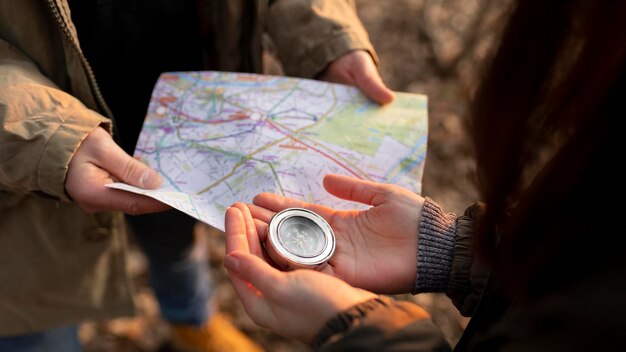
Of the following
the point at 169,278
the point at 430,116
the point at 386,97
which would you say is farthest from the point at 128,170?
the point at 430,116

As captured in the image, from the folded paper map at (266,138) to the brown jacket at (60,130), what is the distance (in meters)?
0.17

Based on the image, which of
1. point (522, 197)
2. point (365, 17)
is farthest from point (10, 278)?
point (365, 17)

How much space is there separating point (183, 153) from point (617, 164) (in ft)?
4.04

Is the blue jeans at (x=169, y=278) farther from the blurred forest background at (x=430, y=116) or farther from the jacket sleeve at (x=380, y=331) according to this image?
the jacket sleeve at (x=380, y=331)

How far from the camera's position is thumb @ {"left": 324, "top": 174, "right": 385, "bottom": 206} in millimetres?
1475

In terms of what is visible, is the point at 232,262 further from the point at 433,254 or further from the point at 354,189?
the point at 433,254

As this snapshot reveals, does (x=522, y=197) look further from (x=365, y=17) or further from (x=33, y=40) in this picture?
(x=365, y=17)

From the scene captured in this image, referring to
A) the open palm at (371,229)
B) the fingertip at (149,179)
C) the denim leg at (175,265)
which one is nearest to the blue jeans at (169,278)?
the denim leg at (175,265)

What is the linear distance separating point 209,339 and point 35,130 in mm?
1627

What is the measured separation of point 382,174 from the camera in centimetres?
162

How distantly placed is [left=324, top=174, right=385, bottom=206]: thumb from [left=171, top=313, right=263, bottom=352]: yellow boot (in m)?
1.44

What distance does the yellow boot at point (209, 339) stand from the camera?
8.33 feet

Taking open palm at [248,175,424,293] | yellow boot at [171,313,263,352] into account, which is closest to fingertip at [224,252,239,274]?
open palm at [248,175,424,293]

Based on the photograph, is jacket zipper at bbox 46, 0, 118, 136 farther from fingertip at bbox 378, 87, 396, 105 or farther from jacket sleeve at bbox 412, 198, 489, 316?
jacket sleeve at bbox 412, 198, 489, 316
